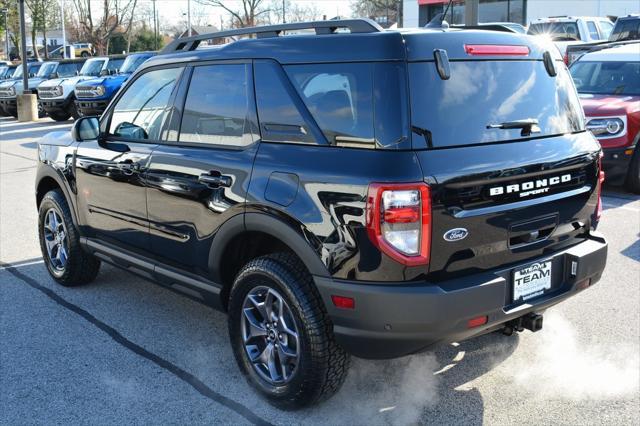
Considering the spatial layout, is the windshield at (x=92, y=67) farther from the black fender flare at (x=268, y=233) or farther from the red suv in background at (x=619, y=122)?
the black fender flare at (x=268, y=233)

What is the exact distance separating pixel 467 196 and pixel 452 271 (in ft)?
1.14

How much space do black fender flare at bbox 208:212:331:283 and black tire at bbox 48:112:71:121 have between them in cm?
1983

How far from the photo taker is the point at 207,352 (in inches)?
163

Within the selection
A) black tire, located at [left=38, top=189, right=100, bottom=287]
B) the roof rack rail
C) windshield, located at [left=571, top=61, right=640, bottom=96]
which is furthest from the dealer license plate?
windshield, located at [left=571, top=61, right=640, bottom=96]

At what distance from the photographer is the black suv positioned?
2.88 m

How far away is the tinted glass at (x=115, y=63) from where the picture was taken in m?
21.1

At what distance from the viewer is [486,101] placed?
125 inches

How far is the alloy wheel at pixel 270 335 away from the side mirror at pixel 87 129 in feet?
6.53

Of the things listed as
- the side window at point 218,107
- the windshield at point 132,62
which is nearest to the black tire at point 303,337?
the side window at point 218,107

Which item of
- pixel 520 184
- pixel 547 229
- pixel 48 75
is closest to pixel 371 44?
pixel 520 184

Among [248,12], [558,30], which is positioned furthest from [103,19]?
[558,30]

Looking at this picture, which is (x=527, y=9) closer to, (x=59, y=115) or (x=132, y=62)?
(x=132, y=62)

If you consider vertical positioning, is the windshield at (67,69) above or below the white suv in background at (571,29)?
below

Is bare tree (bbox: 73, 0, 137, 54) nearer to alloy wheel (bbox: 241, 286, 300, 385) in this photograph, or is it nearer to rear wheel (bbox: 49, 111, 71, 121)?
rear wheel (bbox: 49, 111, 71, 121)
